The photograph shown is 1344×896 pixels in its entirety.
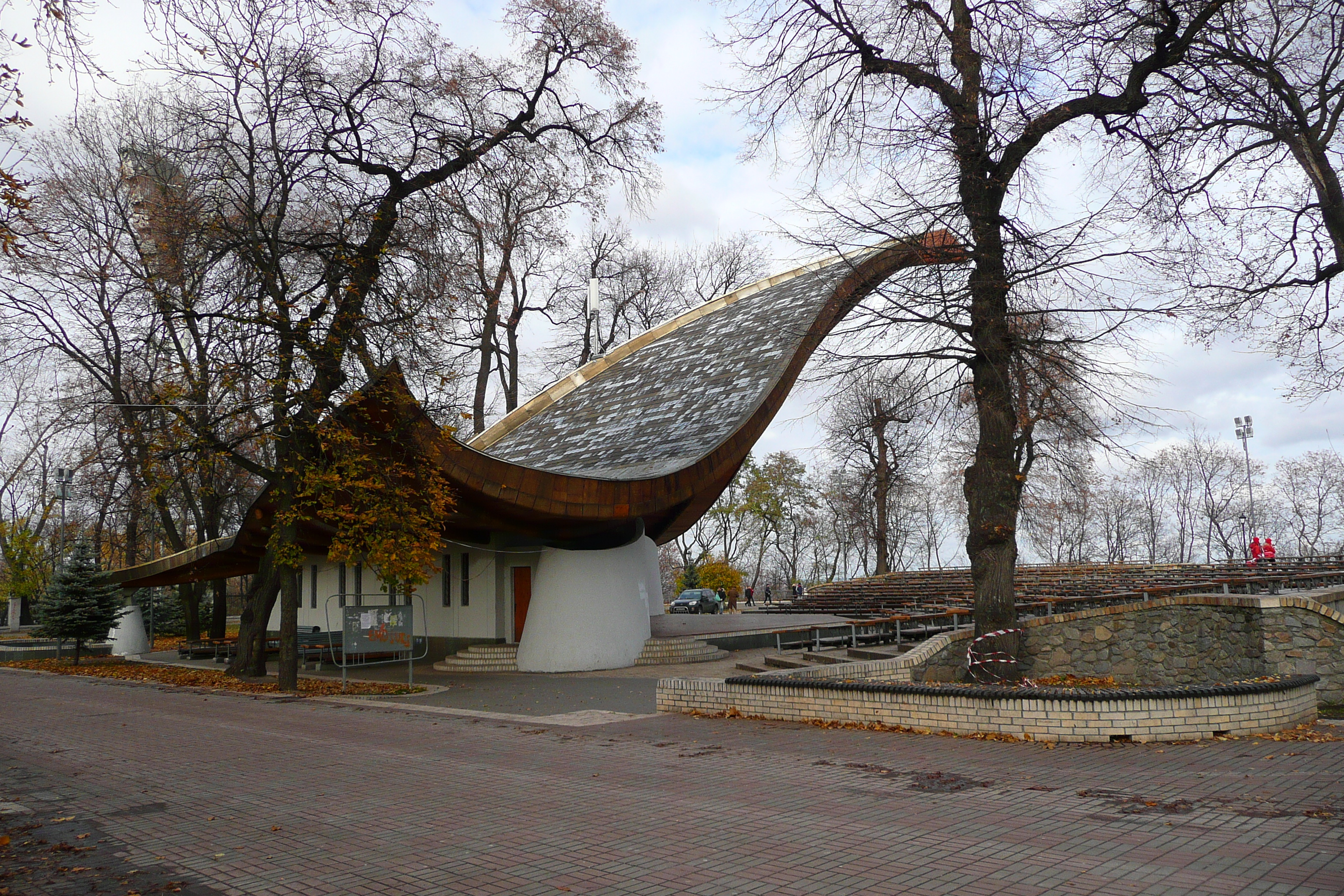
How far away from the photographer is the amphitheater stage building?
675 inches

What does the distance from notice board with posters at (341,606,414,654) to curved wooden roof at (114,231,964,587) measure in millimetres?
2173

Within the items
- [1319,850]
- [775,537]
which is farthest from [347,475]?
[775,537]

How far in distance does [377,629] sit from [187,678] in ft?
21.6

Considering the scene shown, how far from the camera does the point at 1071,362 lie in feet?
38.3

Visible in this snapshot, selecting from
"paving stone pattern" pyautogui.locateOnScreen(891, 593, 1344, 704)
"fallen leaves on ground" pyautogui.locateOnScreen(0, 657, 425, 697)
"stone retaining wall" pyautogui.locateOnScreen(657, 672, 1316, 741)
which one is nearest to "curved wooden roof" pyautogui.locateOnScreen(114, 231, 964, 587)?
"fallen leaves on ground" pyautogui.locateOnScreen(0, 657, 425, 697)

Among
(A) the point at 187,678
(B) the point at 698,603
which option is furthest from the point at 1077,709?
(B) the point at 698,603

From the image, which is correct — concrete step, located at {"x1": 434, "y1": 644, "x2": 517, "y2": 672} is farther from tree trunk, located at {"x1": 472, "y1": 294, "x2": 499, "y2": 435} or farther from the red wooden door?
tree trunk, located at {"x1": 472, "y1": 294, "x2": 499, "y2": 435}

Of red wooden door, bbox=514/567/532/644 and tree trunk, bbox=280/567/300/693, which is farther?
red wooden door, bbox=514/567/532/644

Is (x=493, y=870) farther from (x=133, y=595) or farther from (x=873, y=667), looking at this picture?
(x=133, y=595)

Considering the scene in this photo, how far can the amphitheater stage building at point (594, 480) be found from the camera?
17141mm

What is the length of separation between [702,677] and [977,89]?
1052 cm

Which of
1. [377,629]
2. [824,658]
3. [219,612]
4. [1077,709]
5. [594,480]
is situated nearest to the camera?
[1077,709]

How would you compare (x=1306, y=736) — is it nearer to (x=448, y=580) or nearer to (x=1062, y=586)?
(x=1062, y=586)

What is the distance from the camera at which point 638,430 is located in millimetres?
23938
